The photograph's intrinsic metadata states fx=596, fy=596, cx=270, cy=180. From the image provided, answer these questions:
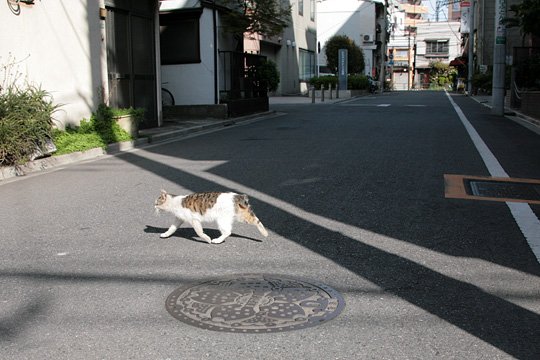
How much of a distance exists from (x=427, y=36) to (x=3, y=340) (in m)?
107

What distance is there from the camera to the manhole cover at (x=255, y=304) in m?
3.58

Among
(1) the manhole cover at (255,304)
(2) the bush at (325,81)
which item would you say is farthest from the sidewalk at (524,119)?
(2) the bush at (325,81)

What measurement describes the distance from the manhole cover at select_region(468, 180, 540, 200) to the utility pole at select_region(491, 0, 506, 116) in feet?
47.0

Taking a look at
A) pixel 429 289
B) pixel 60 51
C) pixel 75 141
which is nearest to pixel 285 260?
pixel 429 289

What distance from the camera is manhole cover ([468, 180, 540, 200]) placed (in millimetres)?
7266

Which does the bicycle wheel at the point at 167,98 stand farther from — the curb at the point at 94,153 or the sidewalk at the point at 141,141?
the curb at the point at 94,153

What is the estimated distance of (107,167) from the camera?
397 inches

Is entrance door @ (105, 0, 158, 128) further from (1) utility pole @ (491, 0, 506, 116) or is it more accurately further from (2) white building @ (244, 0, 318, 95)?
(2) white building @ (244, 0, 318, 95)

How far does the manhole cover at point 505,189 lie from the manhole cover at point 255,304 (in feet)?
13.0

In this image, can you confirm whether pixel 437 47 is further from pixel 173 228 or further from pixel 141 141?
pixel 173 228

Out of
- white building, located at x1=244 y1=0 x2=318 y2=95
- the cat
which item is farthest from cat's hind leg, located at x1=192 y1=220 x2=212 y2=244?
white building, located at x1=244 y1=0 x2=318 y2=95

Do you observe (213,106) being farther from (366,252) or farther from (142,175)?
(366,252)

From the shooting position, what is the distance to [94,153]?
38.1 feet

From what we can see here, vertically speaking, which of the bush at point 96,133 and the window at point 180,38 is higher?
the window at point 180,38
